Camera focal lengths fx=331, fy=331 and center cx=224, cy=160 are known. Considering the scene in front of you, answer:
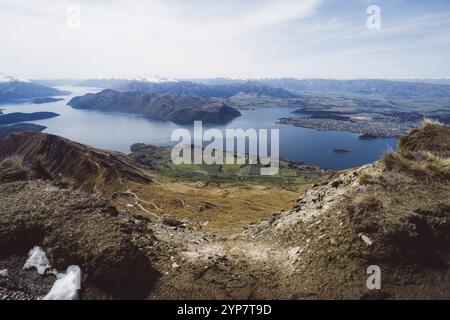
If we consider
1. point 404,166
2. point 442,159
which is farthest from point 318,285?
point 442,159

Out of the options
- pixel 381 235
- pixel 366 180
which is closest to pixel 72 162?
pixel 366 180

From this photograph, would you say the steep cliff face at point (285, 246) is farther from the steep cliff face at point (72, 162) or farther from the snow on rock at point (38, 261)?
the steep cliff face at point (72, 162)

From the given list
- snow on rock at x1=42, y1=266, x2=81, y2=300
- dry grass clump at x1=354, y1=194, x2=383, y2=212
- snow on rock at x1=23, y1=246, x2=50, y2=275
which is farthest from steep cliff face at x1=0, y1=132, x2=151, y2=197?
dry grass clump at x1=354, y1=194, x2=383, y2=212

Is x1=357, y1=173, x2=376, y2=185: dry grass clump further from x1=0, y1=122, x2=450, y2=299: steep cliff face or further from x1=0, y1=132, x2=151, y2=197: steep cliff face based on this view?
x1=0, y1=132, x2=151, y2=197: steep cliff face

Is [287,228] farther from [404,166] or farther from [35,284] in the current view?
[35,284]

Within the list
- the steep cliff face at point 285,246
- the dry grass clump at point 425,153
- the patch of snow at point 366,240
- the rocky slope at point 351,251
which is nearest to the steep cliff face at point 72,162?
the steep cliff face at point 285,246

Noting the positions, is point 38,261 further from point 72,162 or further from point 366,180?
point 72,162
